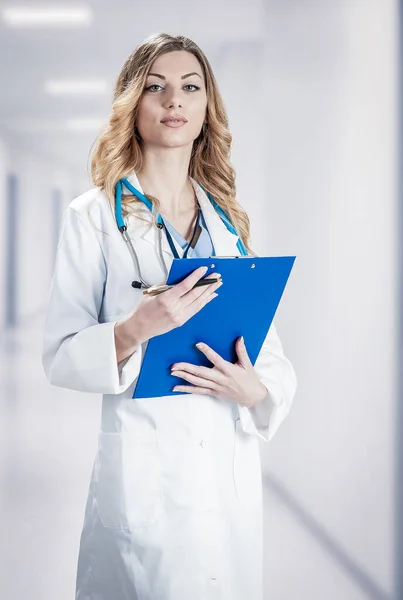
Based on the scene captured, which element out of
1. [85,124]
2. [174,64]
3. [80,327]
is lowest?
[80,327]

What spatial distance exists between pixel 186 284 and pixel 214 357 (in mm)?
237

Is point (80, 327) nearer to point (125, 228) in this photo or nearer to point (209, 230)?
point (125, 228)

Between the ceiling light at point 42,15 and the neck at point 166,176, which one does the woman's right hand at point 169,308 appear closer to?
the neck at point 166,176

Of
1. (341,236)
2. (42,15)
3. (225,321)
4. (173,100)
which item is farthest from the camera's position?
(341,236)

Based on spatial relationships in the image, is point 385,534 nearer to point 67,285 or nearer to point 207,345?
point 207,345

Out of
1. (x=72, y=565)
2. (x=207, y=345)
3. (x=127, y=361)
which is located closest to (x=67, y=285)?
(x=127, y=361)

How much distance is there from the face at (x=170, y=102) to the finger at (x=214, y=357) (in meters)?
0.44

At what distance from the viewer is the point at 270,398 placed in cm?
138

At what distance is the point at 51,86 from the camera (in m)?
2.53

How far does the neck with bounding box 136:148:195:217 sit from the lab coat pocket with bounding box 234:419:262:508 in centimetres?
49

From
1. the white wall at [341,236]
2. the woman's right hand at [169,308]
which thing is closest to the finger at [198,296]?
the woman's right hand at [169,308]

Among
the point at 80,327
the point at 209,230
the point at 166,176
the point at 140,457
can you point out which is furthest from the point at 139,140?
the point at 140,457

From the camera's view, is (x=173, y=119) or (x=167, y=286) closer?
(x=167, y=286)

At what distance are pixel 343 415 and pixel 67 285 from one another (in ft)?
5.36
